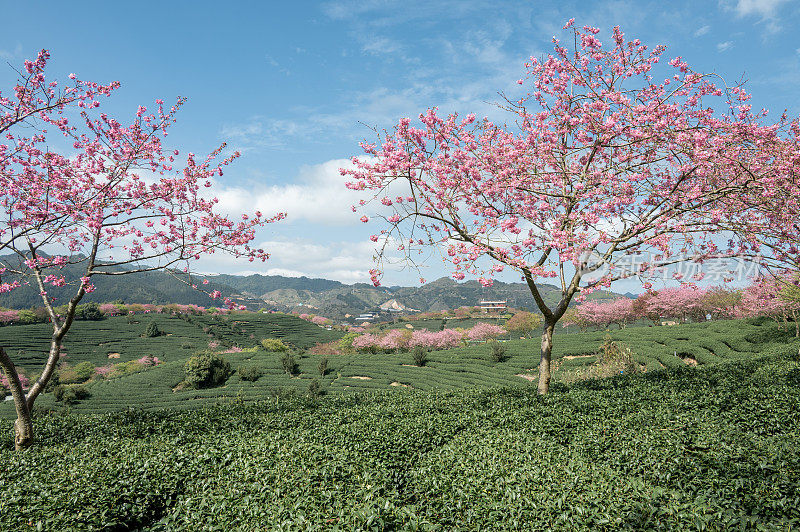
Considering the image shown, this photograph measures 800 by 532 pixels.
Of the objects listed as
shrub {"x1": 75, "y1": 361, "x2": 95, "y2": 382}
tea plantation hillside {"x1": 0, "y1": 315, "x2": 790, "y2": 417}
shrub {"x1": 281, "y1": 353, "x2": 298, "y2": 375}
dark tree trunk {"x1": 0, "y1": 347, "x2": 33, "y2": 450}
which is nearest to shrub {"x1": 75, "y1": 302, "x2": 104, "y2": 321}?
shrub {"x1": 75, "y1": 361, "x2": 95, "y2": 382}

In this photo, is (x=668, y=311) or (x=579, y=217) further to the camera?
(x=668, y=311)

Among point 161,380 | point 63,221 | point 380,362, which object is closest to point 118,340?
point 161,380

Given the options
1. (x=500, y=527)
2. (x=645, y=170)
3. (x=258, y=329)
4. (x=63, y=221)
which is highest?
(x=645, y=170)

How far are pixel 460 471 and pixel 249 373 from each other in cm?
3290

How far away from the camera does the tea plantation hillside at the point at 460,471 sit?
A: 465 centimetres

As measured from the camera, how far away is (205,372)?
112 ft

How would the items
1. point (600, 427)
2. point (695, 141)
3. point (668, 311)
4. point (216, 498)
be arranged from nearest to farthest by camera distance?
point (216, 498)
point (600, 427)
point (695, 141)
point (668, 311)

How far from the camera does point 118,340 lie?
73375 millimetres

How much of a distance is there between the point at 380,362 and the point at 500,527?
33.6 metres

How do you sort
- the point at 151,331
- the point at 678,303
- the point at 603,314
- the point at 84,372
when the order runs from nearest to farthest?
the point at 84,372
the point at 678,303
the point at 603,314
the point at 151,331

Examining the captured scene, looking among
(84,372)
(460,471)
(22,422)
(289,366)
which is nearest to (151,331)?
(84,372)

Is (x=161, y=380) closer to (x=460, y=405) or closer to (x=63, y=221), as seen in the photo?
(x=63, y=221)

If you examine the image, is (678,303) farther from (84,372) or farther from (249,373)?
(84,372)

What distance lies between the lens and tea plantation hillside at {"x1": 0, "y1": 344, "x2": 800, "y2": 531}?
4.65 meters
